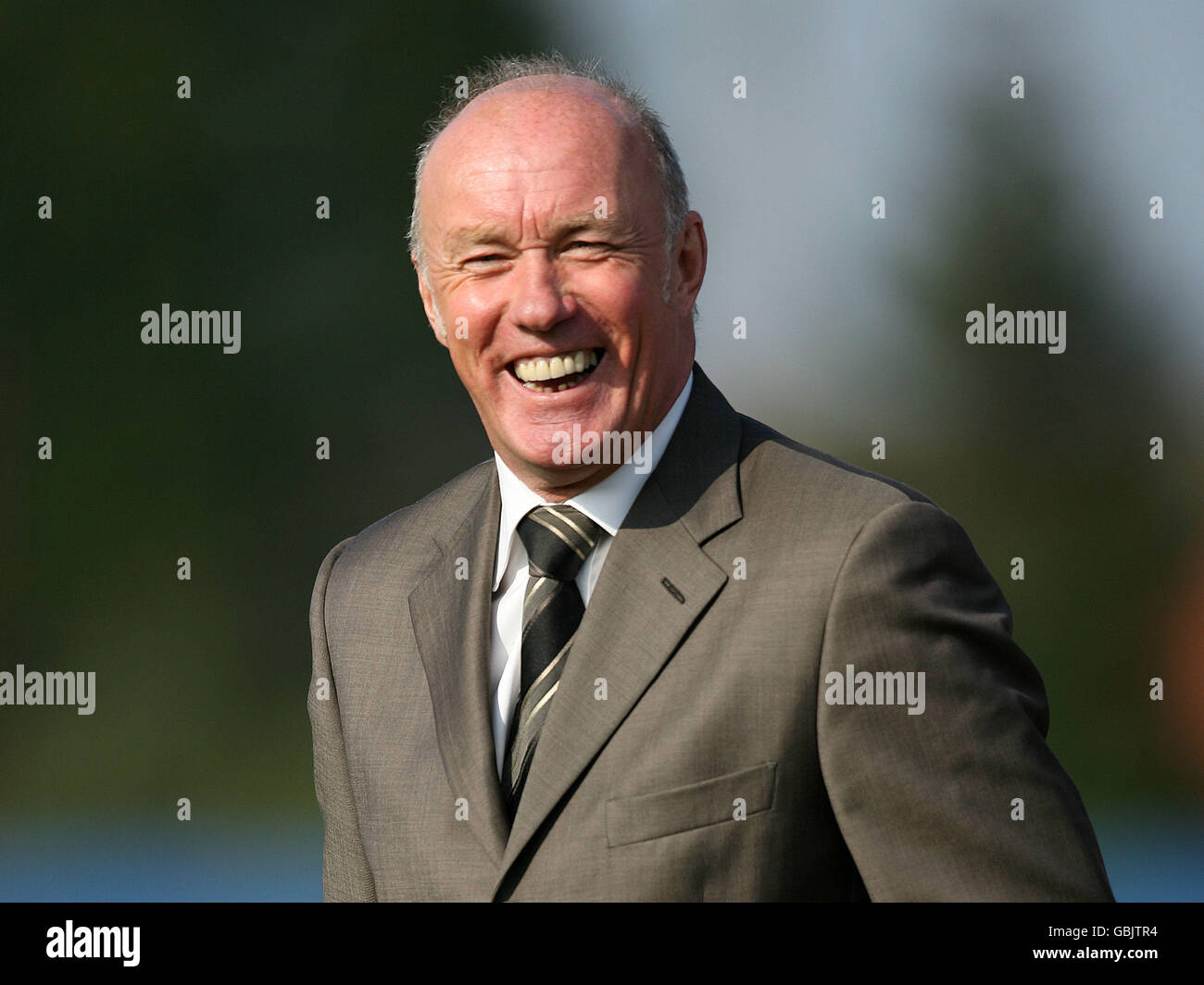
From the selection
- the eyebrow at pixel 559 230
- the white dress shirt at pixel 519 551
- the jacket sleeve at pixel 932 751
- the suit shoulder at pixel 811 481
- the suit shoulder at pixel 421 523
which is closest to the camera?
the jacket sleeve at pixel 932 751

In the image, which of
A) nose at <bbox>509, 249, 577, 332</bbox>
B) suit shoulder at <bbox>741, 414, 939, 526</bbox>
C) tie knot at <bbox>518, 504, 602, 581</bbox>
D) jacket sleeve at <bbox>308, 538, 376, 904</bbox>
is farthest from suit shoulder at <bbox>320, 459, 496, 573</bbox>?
suit shoulder at <bbox>741, 414, 939, 526</bbox>

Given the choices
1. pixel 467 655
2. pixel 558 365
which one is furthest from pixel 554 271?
pixel 467 655

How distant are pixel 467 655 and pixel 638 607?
433mm

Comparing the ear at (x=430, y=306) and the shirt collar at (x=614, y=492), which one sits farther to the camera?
the ear at (x=430, y=306)

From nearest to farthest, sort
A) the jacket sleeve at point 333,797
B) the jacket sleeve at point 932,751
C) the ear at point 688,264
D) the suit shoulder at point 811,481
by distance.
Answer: the jacket sleeve at point 932,751 → the suit shoulder at point 811,481 → the ear at point 688,264 → the jacket sleeve at point 333,797

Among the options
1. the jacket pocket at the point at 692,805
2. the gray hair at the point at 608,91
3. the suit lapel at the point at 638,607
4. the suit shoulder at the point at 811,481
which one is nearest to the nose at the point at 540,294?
the gray hair at the point at 608,91

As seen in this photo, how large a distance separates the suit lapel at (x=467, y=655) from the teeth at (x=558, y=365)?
429 mm

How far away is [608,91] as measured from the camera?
3.05 meters

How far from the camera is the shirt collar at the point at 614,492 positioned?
302 centimetres

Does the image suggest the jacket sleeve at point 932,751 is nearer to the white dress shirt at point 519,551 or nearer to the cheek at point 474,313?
the white dress shirt at point 519,551

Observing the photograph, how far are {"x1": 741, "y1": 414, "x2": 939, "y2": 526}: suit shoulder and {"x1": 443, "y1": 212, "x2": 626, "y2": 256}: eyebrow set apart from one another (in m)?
0.56
